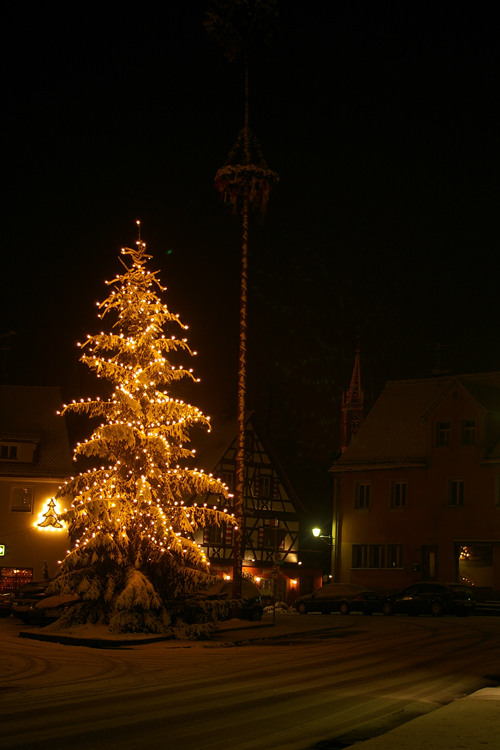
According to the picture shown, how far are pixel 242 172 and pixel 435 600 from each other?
19.3m

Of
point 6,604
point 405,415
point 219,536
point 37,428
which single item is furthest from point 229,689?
point 405,415

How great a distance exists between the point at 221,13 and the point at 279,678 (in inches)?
787

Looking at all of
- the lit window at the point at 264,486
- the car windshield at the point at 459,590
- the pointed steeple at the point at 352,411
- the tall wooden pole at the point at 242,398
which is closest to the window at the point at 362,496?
the lit window at the point at 264,486

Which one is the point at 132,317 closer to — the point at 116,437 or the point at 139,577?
the point at 116,437

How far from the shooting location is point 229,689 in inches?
512

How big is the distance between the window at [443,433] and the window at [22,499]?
22573 millimetres

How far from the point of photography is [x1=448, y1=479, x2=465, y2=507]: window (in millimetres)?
45500

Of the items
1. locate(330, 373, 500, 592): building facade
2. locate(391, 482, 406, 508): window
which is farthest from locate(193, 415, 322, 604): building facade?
locate(391, 482, 406, 508): window

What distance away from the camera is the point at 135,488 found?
24.2 metres

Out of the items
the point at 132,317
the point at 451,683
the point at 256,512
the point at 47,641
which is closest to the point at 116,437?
the point at 132,317

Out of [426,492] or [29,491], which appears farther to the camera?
[426,492]

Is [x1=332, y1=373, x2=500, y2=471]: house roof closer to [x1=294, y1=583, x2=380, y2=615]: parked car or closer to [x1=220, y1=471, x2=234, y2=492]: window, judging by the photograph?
[x1=220, y1=471, x2=234, y2=492]: window

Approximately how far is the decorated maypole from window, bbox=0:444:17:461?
2434 cm

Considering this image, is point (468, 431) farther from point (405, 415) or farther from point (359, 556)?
point (359, 556)
